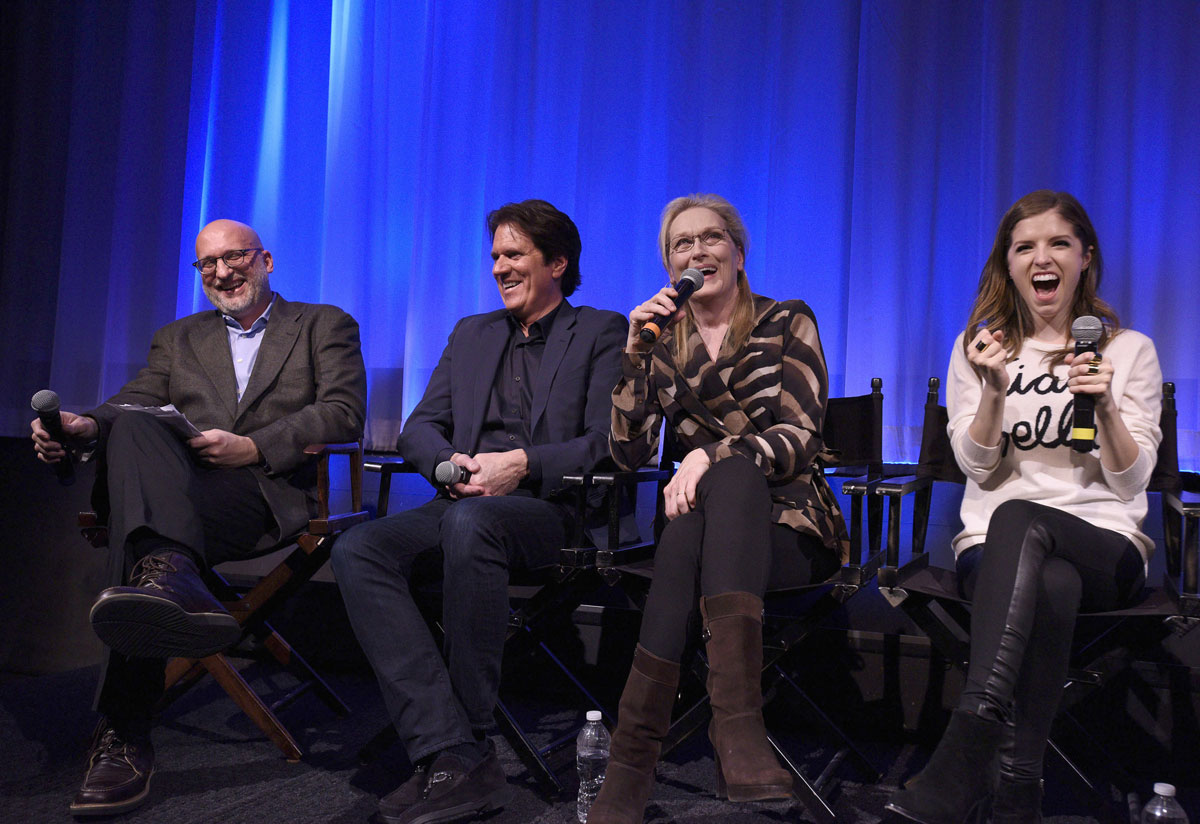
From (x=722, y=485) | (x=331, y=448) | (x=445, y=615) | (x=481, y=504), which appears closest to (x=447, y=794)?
(x=445, y=615)

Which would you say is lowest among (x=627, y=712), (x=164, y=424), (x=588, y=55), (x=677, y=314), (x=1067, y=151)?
(x=627, y=712)

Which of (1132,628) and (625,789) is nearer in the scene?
(625,789)

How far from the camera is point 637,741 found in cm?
184

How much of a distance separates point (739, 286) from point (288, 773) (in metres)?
1.78

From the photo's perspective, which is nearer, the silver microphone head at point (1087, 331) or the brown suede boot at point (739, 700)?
the brown suede boot at point (739, 700)

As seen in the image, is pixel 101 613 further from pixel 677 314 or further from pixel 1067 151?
pixel 1067 151

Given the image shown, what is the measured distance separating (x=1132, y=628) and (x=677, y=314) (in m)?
1.21

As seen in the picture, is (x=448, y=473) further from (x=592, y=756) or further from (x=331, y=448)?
(x=592, y=756)

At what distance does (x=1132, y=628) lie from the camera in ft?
6.53

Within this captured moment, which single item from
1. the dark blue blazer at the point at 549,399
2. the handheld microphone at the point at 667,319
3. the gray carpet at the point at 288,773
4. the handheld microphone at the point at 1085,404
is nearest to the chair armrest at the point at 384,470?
the dark blue blazer at the point at 549,399

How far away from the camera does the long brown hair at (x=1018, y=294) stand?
89.6 inches

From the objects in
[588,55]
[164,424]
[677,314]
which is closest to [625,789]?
[677,314]

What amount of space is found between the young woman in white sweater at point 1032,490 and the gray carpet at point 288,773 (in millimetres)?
527

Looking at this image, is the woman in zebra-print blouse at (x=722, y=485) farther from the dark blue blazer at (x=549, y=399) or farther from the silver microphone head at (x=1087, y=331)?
the silver microphone head at (x=1087, y=331)
